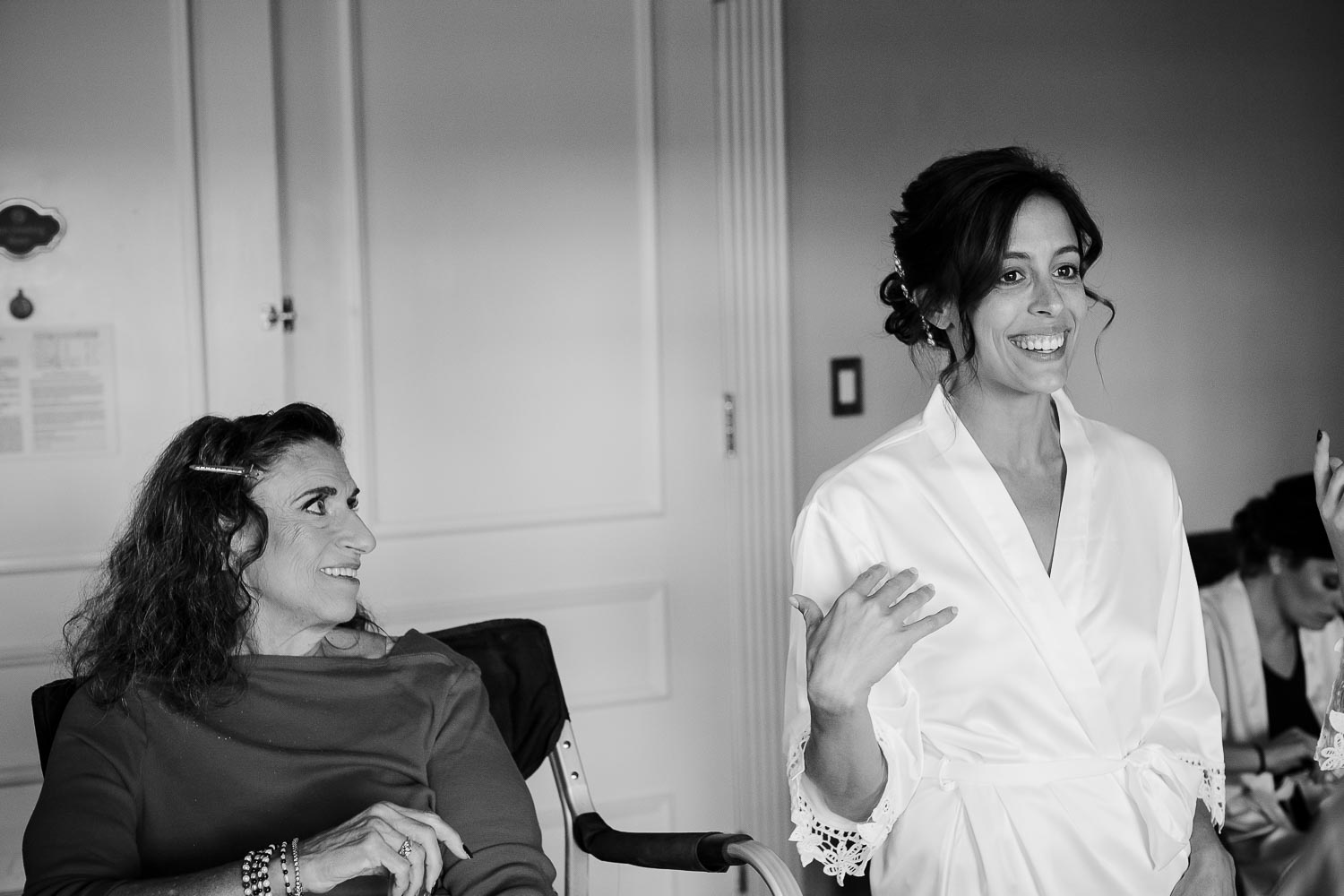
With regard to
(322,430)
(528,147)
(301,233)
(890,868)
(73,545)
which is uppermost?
(528,147)

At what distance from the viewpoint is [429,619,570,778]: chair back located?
215 cm

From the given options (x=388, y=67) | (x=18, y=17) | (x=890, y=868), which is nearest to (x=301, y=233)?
(x=388, y=67)

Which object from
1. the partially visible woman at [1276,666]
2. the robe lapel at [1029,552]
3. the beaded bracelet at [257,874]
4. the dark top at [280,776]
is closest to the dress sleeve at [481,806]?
the dark top at [280,776]

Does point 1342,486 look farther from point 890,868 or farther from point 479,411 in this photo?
point 479,411

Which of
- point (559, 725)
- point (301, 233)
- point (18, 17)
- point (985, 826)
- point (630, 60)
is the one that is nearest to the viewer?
point (985, 826)

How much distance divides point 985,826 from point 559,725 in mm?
812

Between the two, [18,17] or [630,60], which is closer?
[18,17]

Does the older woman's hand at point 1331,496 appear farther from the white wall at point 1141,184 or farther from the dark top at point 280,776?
the white wall at point 1141,184

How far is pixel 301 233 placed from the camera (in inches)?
102

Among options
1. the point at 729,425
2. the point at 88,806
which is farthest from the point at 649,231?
the point at 88,806

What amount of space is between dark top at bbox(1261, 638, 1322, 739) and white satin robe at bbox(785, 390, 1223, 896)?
45.3 inches

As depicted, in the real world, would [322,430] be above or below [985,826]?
above

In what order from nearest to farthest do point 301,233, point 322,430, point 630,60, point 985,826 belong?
1. point 985,826
2. point 322,430
3. point 301,233
4. point 630,60

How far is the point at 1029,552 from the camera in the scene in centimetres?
165
